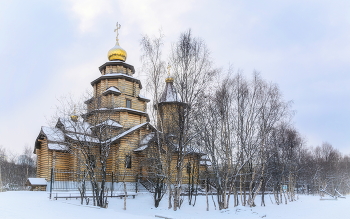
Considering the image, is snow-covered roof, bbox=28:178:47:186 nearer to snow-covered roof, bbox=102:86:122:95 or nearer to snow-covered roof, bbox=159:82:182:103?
snow-covered roof, bbox=102:86:122:95

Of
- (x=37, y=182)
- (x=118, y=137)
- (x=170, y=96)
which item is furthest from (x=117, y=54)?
(x=37, y=182)

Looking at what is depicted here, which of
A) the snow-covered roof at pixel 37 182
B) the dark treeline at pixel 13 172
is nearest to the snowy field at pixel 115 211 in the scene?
the snow-covered roof at pixel 37 182

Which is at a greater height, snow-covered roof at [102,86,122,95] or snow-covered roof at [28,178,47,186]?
snow-covered roof at [102,86,122,95]

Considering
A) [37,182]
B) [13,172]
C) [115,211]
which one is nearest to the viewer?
[115,211]

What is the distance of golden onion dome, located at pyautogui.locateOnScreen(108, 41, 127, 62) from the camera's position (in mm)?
28422

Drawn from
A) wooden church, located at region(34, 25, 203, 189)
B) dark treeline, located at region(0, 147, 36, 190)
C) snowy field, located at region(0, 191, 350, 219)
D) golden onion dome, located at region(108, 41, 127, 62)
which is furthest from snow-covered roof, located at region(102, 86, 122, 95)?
dark treeline, located at region(0, 147, 36, 190)

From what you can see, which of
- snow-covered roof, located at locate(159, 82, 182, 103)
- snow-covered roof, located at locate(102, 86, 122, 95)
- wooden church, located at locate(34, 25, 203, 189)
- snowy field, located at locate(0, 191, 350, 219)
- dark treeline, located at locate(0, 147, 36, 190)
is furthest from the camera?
dark treeline, located at locate(0, 147, 36, 190)

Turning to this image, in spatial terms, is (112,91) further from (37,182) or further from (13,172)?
(13,172)

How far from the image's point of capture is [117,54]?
93.2ft

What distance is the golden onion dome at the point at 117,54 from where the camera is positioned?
1119 inches

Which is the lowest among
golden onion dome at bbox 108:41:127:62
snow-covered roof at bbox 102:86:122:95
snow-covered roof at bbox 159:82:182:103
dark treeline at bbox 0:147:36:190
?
dark treeline at bbox 0:147:36:190

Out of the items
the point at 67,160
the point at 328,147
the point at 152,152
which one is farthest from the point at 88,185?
the point at 328,147

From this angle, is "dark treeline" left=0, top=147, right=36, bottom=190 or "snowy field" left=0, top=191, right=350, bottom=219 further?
"dark treeline" left=0, top=147, right=36, bottom=190

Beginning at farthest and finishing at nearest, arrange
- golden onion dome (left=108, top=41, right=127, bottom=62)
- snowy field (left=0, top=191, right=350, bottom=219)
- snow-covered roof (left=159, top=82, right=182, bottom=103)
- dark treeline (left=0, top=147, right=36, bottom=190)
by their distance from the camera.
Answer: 1. dark treeline (left=0, top=147, right=36, bottom=190)
2. golden onion dome (left=108, top=41, right=127, bottom=62)
3. snow-covered roof (left=159, top=82, right=182, bottom=103)
4. snowy field (left=0, top=191, right=350, bottom=219)
